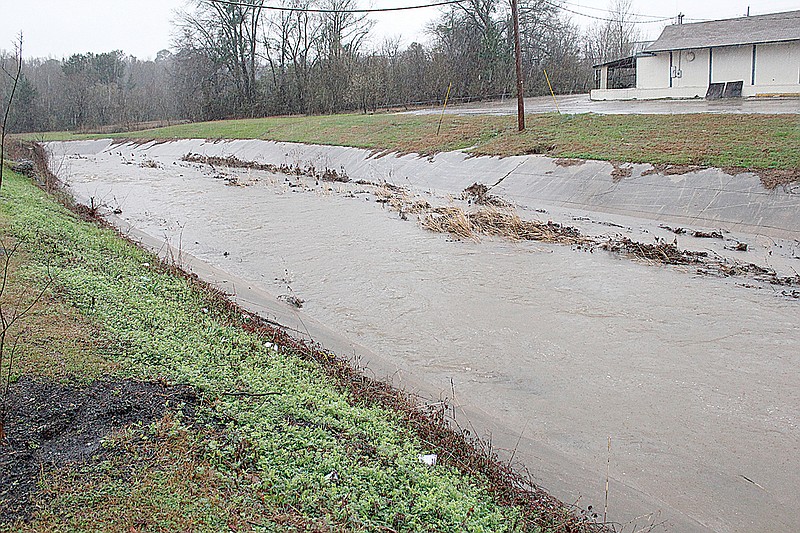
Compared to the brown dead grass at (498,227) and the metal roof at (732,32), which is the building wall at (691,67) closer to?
the metal roof at (732,32)

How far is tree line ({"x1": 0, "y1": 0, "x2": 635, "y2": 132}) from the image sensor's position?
48312mm

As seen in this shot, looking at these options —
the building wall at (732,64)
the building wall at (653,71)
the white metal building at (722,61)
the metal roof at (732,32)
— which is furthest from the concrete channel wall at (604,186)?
the metal roof at (732,32)

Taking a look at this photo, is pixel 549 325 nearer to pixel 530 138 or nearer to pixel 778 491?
pixel 778 491

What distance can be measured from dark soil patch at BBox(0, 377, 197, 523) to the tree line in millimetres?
42606

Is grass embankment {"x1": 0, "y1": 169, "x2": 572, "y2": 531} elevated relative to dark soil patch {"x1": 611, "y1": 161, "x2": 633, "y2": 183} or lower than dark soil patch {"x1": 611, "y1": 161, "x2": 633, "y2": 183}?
lower

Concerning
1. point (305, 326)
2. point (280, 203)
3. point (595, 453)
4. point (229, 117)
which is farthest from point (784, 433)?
point (229, 117)

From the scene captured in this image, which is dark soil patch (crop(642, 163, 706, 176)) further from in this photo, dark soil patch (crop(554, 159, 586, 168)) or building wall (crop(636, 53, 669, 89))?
building wall (crop(636, 53, 669, 89))

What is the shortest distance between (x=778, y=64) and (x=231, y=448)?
121 feet

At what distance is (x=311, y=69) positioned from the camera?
173ft

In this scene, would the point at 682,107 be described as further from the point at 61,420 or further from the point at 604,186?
the point at 61,420

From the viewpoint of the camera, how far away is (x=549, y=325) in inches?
339

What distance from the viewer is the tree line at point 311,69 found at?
48312 mm

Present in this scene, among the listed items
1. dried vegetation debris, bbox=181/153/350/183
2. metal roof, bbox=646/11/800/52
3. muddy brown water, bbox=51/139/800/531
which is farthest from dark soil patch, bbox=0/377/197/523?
metal roof, bbox=646/11/800/52

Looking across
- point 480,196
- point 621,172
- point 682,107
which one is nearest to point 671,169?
point 621,172
